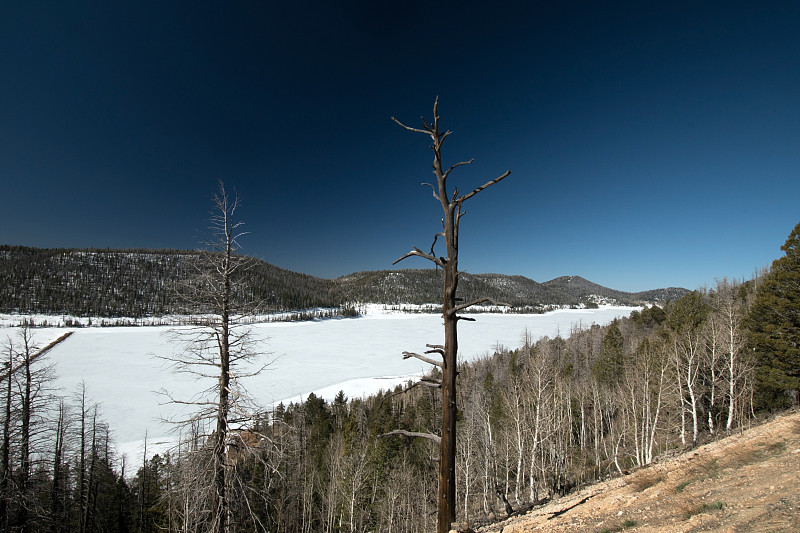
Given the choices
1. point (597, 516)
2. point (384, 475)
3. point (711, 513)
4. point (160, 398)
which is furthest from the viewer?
point (160, 398)

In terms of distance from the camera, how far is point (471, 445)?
982 inches

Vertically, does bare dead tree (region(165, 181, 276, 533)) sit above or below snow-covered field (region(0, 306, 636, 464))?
above

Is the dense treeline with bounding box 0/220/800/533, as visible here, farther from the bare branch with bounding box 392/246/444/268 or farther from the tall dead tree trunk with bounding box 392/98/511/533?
the bare branch with bounding box 392/246/444/268

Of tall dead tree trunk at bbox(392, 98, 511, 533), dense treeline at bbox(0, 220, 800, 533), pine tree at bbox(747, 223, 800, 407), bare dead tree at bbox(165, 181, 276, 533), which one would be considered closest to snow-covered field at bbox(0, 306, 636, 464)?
dense treeline at bbox(0, 220, 800, 533)

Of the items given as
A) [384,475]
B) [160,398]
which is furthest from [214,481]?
[160,398]

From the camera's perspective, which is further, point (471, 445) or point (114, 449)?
point (114, 449)

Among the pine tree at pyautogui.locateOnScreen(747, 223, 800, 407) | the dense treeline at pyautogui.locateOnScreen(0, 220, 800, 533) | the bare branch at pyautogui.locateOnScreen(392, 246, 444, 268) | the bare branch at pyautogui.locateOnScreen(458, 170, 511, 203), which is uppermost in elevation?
the bare branch at pyautogui.locateOnScreen(458, 170, 511, 203)

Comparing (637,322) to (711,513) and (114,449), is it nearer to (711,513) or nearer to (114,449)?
(711,513)

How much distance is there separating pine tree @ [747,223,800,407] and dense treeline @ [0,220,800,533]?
0.27ft

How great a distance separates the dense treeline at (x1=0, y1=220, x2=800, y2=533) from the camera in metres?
14.0

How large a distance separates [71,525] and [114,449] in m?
20.9

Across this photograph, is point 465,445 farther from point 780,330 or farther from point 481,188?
point 481,188

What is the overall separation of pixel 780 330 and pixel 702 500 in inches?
782

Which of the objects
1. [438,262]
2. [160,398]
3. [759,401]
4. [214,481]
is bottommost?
[160,398]
